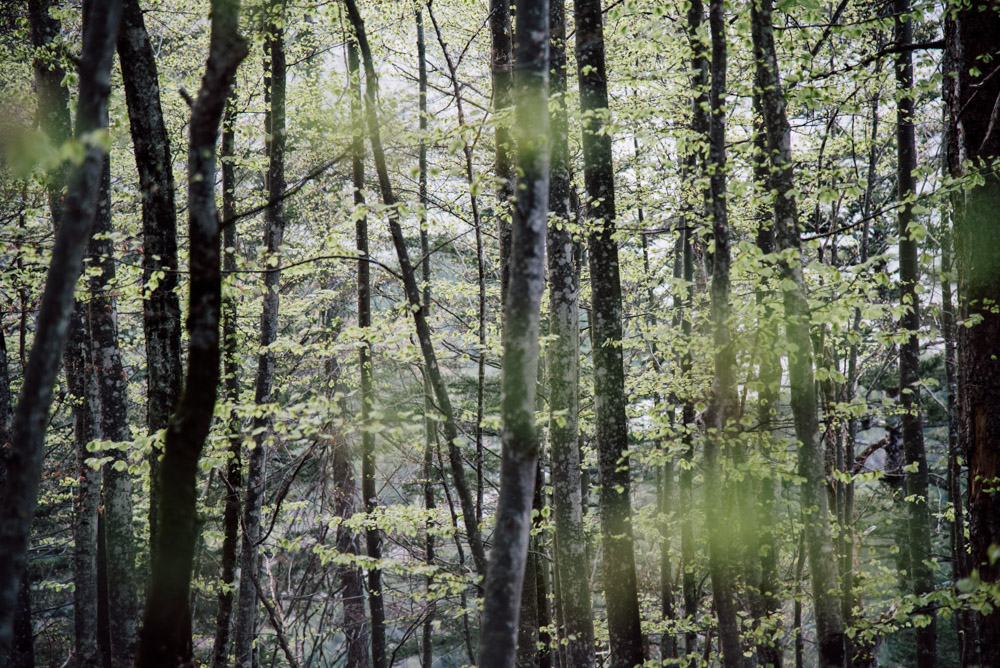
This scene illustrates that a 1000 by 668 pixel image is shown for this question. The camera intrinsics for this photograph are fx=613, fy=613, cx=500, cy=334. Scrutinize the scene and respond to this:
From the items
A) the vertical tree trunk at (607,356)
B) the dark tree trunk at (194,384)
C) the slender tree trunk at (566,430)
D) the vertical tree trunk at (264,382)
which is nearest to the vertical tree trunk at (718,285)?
the vertical tree trunk at (607,356)

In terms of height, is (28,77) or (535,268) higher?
(28,77)

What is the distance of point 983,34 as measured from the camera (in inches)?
189

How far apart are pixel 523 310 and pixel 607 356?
298cm

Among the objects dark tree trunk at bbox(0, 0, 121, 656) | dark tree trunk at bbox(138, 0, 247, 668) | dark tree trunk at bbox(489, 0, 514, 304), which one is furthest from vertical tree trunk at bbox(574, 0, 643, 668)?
dark tree trunk at bbox(0, 0, 121, 656)

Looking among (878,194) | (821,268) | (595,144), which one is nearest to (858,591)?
(821,268)

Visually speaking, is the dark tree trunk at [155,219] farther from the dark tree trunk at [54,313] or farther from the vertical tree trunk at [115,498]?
the vertical tree trunk at [115,498]

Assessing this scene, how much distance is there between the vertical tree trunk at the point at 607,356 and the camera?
6.22m

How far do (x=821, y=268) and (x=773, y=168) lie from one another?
3.92 ft

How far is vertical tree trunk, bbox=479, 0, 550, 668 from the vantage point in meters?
3.69

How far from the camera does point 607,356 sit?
6629mm

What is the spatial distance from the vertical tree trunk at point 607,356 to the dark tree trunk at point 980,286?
9.45ft

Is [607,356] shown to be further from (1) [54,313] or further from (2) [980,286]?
(1) [54,313]

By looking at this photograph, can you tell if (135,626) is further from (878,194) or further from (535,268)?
(878,194)

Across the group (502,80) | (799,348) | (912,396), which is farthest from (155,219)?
(912,396)
